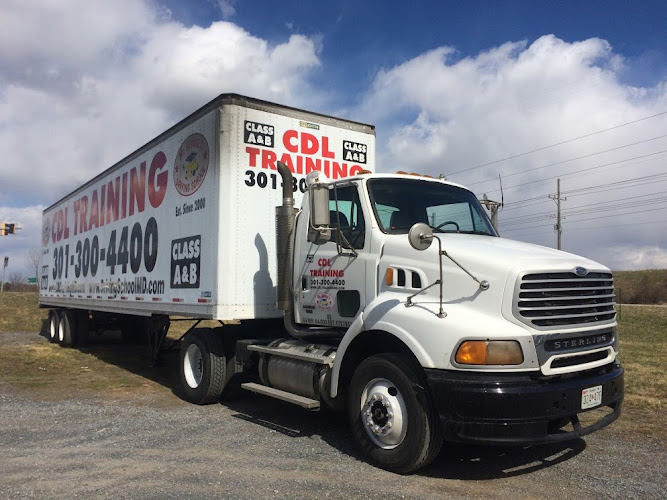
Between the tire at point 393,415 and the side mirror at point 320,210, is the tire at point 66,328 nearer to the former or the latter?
the side mirror at point 320,210

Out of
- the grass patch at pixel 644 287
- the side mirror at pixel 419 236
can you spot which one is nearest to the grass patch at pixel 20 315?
the side mirror at pixel 419 236

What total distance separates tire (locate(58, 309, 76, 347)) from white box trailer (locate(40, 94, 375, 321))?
5.29 metres

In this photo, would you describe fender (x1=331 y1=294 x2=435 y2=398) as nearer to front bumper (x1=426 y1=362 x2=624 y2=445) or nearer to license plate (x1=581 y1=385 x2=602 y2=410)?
front bumper (x1=426 y1=362 x2=624 y2=445)

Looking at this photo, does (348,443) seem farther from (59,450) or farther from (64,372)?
(64,372)

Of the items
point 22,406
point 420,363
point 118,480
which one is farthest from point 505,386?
point 22,406

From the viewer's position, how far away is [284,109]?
7.38 metres

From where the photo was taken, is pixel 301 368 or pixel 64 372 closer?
pixel 301 368

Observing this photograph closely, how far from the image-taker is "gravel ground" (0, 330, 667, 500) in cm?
437

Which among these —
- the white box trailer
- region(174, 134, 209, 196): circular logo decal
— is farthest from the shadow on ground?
region(174, 134, 209, 196): circular logo decal

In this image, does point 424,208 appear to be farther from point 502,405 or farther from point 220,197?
point 220,197

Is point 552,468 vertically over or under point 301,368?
under

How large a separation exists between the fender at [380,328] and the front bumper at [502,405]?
232mm

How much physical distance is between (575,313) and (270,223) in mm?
3930

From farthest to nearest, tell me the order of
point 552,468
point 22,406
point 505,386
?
point 22,406, point 552,468, point 505,386
